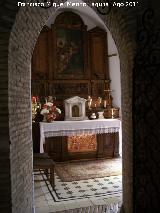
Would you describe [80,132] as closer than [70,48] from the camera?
Yes

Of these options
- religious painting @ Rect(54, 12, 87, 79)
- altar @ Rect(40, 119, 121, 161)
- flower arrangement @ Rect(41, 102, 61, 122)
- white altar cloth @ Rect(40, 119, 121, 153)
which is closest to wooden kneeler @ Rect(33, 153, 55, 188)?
white altar cloth @ Rect(40, 119, 121, 153)

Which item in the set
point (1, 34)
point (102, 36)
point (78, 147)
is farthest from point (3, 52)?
point (102, 36)

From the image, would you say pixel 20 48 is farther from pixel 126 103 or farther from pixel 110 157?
pixel 110 157

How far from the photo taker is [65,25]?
9180mm

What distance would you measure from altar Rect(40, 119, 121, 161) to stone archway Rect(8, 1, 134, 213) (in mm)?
3523

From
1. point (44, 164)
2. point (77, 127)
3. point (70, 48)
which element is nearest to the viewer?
point (44, 164)

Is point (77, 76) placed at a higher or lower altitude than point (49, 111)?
higher

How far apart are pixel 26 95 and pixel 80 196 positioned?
2.36 metres

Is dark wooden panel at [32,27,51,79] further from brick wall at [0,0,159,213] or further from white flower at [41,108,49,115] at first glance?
brick wall at [0,0,159,213]

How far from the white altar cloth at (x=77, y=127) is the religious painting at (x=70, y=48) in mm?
1639

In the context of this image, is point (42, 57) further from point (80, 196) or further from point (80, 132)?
point (80, 196)

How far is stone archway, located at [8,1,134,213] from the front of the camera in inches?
137

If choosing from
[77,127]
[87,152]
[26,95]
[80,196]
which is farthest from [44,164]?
Answer: [87,152]

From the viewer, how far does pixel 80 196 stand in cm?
566
